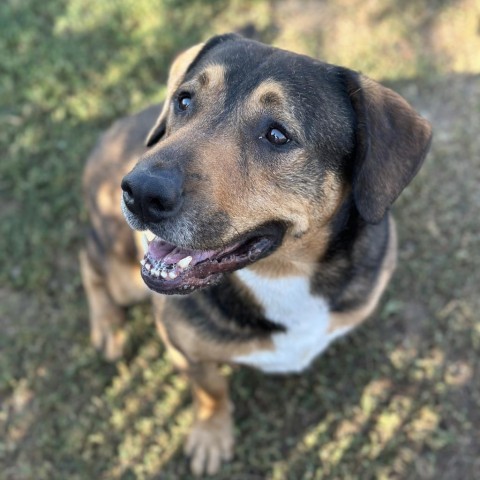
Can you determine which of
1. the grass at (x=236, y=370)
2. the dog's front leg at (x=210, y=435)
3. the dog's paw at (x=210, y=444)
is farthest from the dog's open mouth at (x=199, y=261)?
the grass at (x=236, y=370)

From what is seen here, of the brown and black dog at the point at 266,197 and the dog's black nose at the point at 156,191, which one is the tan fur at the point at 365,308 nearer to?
the brown and black dog at the point at 266,197

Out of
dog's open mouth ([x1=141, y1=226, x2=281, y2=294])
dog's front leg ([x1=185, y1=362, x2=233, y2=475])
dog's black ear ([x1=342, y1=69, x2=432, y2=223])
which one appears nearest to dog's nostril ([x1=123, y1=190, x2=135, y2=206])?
dog's open mouth ([x1=141, y1=226, x2=281, y2=294])

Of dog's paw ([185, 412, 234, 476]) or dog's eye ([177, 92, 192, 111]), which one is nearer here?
dog's eye ([177, 92, 192, 111])

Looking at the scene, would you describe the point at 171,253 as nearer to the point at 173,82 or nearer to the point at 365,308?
the point at 173,82

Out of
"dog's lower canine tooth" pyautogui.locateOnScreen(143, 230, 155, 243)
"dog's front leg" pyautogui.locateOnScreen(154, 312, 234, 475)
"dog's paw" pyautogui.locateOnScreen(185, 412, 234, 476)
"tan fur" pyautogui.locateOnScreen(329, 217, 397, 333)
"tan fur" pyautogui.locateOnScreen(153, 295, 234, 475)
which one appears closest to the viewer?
"dog's lower canine tooth" pyautogui.locateOnScreen(143, 230, 155, 243)

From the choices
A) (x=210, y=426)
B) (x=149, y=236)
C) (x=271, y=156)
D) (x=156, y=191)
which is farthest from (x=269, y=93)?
(x=210, y=426)

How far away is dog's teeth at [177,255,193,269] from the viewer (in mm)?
2896

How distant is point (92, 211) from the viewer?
454cm

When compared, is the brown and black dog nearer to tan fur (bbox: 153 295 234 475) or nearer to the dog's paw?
tan fur (bbox: 153 295 234 475)

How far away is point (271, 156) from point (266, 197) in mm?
206

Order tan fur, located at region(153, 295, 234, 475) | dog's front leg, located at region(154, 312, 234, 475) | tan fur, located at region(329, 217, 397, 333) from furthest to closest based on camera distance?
dog's front leg, located at region(154, 312, 234, 475)
tan fur, located at region(153, 295, 234, 475)
tan fur, located at region(329, 217, 397, 333)

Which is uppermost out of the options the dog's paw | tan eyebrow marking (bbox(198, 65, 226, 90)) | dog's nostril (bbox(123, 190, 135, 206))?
tan eyebrow marking (bbox(198, 65, 226, 90))

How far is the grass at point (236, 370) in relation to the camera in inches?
173

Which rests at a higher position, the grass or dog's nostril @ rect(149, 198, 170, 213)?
dog's nostril @ rect(149, 198, 170, 213)
